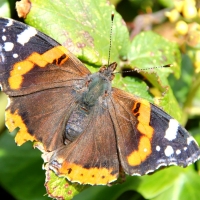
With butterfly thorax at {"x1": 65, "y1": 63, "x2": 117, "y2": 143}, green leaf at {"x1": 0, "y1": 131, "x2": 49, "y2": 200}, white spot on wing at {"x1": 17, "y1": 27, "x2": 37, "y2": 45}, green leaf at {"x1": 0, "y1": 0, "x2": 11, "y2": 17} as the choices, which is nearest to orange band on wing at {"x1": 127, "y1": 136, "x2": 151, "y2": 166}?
butterfly thorax at {"x1": 65, "y1": 63, "x2": 117, "y2": 143}

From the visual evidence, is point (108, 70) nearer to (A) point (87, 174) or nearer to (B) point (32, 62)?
(B) point (32, 62)

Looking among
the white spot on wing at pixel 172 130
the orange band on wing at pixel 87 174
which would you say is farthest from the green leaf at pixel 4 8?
the white spot on wing at pixel 172 130

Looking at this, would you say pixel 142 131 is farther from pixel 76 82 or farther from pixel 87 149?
pixel 76 82

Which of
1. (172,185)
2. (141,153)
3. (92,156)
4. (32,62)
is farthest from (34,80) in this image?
(172,185)

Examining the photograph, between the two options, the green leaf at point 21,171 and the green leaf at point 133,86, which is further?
the green leaf at point 21,171

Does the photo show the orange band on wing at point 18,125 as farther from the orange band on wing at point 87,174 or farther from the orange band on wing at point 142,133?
the orange band on wing at point 142,133
